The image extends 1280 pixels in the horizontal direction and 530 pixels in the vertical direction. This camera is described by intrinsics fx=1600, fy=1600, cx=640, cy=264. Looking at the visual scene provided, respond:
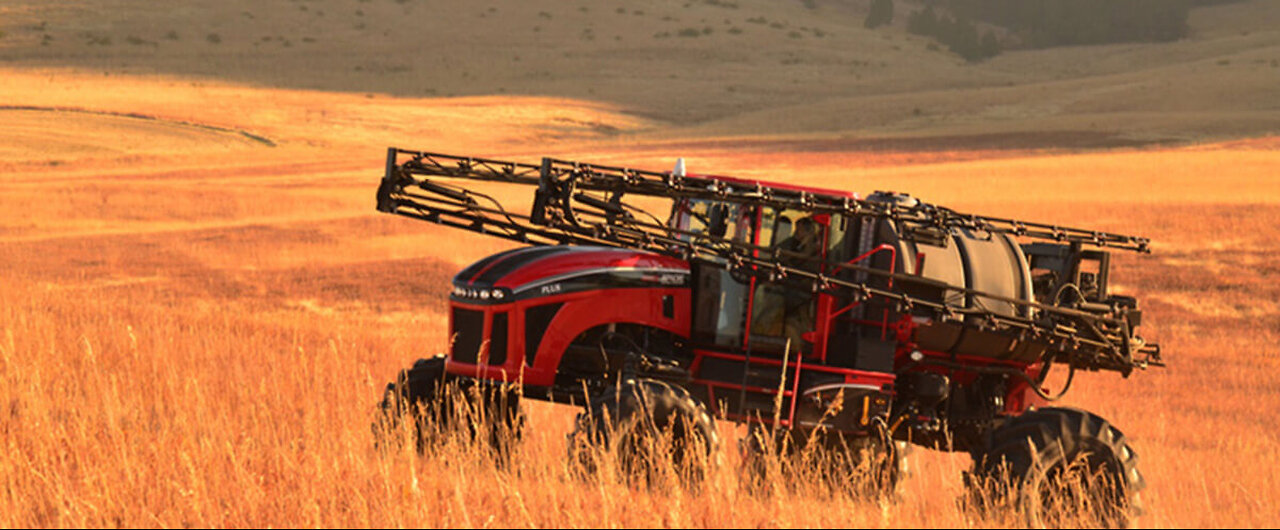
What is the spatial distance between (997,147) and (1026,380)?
45.3 m

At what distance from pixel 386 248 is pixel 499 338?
19.8 metres

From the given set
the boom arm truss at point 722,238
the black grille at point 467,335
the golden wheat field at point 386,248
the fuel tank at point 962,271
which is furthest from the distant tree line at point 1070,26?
the black grille at point 467,335

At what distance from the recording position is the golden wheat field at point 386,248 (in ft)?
33.1

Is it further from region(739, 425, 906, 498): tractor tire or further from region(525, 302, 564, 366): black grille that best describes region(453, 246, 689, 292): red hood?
region(739, 425, 906, 498): tractor tire

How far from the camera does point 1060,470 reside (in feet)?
36.0

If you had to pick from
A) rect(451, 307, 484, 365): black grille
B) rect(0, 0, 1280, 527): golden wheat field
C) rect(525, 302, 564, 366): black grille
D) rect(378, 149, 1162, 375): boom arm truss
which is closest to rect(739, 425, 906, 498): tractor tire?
rect(0, 0, 1280, 527): golden wheat field

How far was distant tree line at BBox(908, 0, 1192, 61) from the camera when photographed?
132125 mm

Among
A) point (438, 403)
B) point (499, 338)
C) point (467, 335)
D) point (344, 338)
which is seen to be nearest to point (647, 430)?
point (499, 338)

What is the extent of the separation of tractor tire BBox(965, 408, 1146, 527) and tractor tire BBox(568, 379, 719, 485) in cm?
193

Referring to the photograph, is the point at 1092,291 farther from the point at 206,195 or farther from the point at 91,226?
the point at 206,195

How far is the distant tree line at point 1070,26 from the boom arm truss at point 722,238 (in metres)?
119

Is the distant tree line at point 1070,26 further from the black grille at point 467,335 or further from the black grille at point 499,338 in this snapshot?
the black grille at point 499,338

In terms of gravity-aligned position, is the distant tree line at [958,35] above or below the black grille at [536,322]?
above

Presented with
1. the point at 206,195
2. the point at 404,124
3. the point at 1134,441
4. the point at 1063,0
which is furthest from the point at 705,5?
the point at 1134,441
